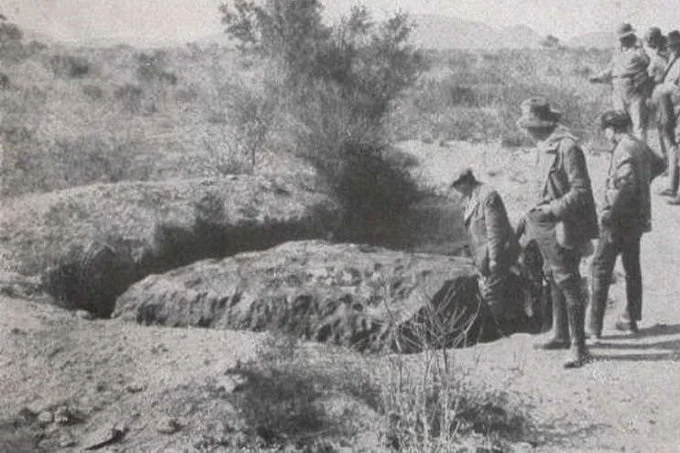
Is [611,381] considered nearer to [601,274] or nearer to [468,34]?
[601,274]

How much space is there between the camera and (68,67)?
590 inches

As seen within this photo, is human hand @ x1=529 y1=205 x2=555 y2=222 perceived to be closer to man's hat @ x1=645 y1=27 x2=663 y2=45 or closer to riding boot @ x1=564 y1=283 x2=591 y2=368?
riding boot @ x1=564 y1=283 x2=591 y2=368

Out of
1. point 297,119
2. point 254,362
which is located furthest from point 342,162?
point 254,362

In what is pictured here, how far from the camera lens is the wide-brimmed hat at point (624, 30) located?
317 inches

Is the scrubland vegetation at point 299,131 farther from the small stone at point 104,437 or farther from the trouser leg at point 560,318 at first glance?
the trouser leg at point 560,318

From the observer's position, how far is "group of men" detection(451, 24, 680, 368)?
16.5 feet

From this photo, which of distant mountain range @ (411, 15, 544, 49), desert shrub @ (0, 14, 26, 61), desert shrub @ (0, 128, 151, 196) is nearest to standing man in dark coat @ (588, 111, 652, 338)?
desert shrub @ (0, 128, 151, 196)

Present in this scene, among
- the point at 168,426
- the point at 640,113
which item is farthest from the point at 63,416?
the point at 640,113

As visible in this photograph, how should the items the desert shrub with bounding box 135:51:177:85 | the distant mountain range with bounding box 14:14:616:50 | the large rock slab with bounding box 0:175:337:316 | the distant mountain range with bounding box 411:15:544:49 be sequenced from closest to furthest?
the large rock slab with bounding box 0:175:337:316 < the desert shrub with bounding box 135:51:177:85 < the distant mountain range with bounding box 14:14:616:50 < the distant mountain range with bounding box 411:15:544:49

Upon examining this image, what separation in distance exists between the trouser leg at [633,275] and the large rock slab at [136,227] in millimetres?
2762

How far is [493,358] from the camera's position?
5.15m

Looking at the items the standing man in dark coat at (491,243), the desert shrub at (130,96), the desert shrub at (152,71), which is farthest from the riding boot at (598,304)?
the desert shrub at (152,71)

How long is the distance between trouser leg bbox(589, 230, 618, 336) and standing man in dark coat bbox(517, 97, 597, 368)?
1.02 feet

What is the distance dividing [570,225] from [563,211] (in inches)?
4.2
